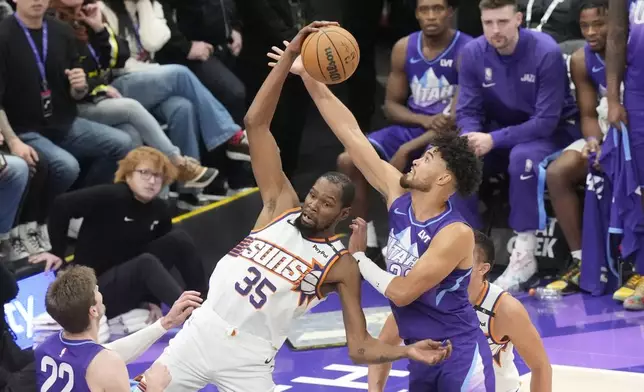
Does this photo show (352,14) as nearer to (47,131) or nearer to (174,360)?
(47,131)

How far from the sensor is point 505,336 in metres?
5.03

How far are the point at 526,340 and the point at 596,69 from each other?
3.23m

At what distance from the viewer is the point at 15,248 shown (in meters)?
7.08

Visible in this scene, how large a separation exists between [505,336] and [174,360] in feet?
4.73

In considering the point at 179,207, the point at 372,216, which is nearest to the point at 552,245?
the point at 372,216

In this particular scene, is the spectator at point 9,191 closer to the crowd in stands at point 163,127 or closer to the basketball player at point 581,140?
the crowd in stands at point 163,127

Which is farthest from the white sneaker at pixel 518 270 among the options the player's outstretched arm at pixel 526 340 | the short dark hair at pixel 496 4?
the player's outstretched arm at pixel 526 340

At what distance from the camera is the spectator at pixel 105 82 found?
771 centimetres

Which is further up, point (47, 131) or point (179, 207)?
point (47, 131)

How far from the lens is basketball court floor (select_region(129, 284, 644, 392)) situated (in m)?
6.02

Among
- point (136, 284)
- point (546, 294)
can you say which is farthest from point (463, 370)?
point (546, 294)

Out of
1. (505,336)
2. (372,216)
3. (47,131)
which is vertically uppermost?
(47,131)

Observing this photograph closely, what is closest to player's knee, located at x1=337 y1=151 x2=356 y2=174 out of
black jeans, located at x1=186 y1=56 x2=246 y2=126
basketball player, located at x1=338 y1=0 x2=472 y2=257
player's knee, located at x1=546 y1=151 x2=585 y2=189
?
basketball player, located at x1=338 y1=0 x2=472 y2=257

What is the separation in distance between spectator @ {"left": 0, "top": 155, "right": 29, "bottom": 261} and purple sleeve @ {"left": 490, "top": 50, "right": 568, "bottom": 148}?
3070 mm
